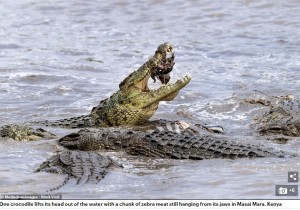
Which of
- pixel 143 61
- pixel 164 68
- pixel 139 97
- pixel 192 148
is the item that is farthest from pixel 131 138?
pixel 143 61

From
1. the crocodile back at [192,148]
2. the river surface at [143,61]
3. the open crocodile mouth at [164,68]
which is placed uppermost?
the open crocodile mouth at [164,68]

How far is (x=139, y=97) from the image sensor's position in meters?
10.0

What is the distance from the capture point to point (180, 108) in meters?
11.5

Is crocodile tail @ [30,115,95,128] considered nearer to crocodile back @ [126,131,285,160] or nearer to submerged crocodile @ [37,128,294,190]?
submerged crocodile @ [37,128,294,190]

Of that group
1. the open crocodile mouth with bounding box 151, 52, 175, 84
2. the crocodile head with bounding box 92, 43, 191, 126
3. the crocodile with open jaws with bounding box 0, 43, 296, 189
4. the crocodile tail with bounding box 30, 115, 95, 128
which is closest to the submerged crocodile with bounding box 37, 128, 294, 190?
the crocodile with open jaws with bounding box 0, 43, 296, 189

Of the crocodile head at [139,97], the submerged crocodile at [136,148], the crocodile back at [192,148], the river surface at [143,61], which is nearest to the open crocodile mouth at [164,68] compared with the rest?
the crocodile head at [139,97]

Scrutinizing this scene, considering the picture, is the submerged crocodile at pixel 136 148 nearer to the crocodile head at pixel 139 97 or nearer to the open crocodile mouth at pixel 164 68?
the crocodile head at pixel 139 97

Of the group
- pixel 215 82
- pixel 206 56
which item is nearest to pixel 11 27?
pixel 206 56

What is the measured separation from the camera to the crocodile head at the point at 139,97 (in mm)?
9969

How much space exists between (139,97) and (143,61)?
5.14m

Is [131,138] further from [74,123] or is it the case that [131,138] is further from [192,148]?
[74,123]

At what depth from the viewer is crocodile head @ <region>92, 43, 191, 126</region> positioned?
9969mm

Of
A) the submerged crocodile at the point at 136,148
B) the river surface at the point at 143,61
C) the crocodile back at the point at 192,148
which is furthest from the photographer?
the crocodile back at the point at 192,148

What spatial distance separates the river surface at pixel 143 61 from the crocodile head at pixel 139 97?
0.76m
